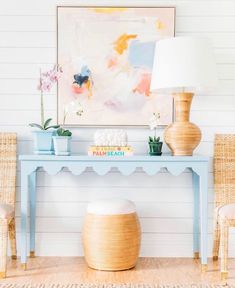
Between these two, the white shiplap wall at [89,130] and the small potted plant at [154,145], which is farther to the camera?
the white shiplap wall at [89,130]

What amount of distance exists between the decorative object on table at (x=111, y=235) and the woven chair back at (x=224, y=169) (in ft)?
2.23

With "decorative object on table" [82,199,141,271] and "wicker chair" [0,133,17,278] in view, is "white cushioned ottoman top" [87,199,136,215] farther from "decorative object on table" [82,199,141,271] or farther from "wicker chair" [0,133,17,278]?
"wicker chair" [0,133,17,278]

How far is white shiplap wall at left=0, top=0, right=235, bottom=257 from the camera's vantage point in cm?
366

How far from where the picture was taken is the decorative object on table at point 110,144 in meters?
3.31

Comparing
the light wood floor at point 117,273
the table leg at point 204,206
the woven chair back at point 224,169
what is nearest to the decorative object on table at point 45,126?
the light wood floor at point 117,273

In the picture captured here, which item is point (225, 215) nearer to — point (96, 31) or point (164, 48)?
point (164, 48)

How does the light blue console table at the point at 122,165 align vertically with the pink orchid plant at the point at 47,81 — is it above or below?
below

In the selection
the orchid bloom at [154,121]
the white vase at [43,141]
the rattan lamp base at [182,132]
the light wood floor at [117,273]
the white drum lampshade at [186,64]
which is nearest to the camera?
the light wood floor at [117,273]

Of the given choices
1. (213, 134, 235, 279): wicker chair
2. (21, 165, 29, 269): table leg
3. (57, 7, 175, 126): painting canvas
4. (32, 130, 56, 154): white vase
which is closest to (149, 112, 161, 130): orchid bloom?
(57, 7, 175, 126): painting canvas

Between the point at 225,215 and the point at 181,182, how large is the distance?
0.69 metres

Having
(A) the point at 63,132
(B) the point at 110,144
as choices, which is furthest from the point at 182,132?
(A) the point at 63,132

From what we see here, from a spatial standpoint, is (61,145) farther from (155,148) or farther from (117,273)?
(117,273)

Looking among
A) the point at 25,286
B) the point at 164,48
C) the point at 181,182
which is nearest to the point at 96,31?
the point at 164,48

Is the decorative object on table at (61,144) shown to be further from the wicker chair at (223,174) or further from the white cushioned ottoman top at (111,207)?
the wicker chair at (223,174)
